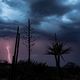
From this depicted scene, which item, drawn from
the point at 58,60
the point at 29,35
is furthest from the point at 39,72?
the point at 29,35

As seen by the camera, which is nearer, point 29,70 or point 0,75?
point 0,75

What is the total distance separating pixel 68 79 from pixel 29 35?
20.9m

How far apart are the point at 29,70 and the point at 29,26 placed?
24.6 m

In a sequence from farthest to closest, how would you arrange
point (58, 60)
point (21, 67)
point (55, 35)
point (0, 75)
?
1. point (55, 35)
2. point (58, 60)
3. point (21, 67)
4. point (0, 75)

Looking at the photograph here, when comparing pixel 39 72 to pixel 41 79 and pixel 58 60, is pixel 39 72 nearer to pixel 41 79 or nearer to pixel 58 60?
pixel 41 79

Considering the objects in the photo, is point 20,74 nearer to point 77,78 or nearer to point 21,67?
point 21,67

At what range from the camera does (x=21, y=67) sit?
31.8 meters

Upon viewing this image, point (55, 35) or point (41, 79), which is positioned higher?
point (55, 35)

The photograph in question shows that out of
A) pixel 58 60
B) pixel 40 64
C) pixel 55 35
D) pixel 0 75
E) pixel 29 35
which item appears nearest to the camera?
pixel 0 75

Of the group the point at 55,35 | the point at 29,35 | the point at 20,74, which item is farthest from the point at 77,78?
the point at 29,35

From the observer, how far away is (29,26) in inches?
2197

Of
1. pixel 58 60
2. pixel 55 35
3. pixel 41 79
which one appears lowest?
pixel 41 79

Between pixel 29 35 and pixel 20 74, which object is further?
pixel 29 35

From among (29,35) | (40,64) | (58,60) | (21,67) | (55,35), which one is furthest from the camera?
(29,35)
